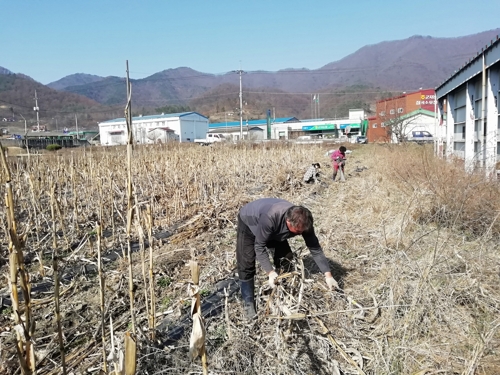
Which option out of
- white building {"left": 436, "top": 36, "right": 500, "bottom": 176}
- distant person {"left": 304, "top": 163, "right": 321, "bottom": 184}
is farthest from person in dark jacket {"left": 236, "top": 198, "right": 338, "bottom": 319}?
distant person {"left": 304, "top": 163, "right": 321, "bottom": 184}

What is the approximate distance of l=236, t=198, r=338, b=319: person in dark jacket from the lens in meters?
2.70

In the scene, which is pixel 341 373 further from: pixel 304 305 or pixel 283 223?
pixel 283 223

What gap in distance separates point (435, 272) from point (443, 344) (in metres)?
0.89

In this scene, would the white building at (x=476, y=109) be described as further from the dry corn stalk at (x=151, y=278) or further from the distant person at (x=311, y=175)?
the dry corn stalk at (x=151, y=278)

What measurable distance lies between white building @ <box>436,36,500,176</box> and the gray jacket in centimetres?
338

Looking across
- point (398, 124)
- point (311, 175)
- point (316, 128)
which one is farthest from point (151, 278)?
point (316, 128)

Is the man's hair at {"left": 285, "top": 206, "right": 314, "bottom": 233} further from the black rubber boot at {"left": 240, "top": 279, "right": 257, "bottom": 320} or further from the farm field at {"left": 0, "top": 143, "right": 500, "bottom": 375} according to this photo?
the black rubber boot at {"left": 240, "top": 279, "right": 257, "bottom": 320}

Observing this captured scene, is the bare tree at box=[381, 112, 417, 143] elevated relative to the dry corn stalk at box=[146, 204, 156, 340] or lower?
elevated

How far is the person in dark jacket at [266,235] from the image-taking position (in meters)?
2.70

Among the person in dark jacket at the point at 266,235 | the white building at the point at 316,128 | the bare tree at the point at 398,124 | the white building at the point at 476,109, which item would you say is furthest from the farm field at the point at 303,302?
the white building at the point at 316,128

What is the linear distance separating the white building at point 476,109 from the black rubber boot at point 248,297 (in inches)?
150

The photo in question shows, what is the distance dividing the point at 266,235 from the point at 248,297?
0.58 metres

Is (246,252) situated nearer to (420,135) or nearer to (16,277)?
(16,277)

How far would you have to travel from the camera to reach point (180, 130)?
49938 mm
